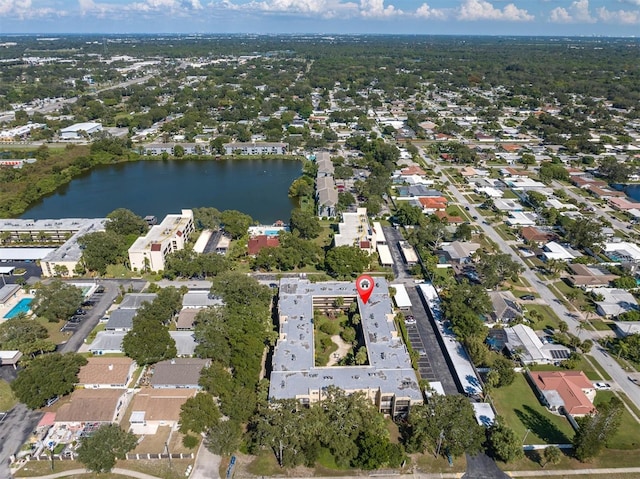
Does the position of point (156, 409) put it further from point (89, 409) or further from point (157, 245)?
point (157, 245)

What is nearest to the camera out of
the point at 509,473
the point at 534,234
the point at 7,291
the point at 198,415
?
the point at 509,473

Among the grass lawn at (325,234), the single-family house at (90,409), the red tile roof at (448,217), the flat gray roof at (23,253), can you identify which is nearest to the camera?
the single-family house at (90,409)

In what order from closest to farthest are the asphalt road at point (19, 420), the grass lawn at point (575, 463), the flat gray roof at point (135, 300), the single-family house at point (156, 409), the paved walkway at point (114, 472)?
the paved walkway at point (114, 472)
the grass lawn at point (575, 463)
the asphalt road at point (19, 420)
the single-family house at point (156, 409)
the flat gray roof at point (135, 300)

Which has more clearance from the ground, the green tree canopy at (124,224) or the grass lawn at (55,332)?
the green tree canopy at (124,224)

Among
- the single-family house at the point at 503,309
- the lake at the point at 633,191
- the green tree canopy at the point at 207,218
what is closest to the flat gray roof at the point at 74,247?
the green tree canopy at the point at 207,218

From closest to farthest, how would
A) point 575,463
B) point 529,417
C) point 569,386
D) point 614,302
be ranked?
point 575,463
point 529,417
point 569,386
point 614,302

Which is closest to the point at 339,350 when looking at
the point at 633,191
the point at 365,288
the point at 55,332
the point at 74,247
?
the point at 365,288

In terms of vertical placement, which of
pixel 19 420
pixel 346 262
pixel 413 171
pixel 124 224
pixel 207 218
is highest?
pixel 346 262

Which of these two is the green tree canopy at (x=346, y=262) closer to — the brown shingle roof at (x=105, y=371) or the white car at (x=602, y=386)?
the brown shingle roof at (x=105, y=371)
